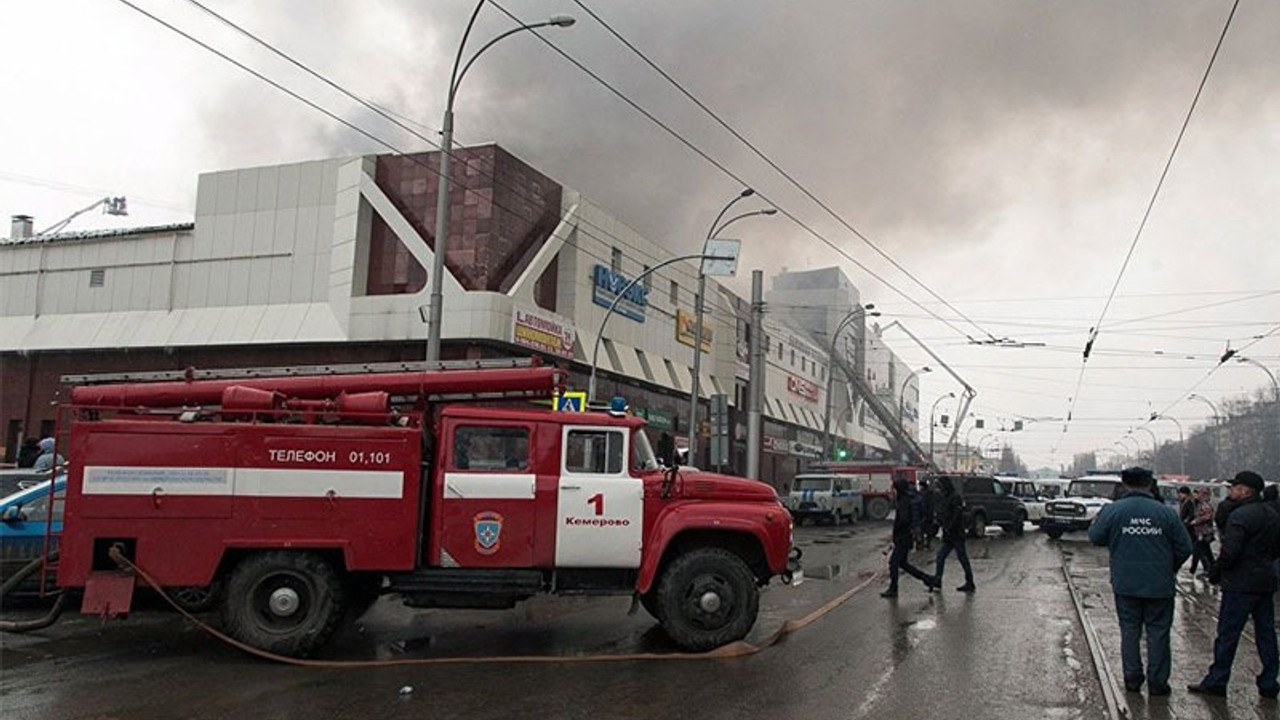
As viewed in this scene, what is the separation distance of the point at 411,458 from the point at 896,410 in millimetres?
84567

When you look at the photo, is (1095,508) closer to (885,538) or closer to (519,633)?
(885,538)

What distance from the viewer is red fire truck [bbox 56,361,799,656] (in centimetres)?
866

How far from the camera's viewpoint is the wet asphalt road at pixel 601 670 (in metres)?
6.97

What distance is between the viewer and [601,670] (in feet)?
27.3

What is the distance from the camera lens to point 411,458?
9.08 metres

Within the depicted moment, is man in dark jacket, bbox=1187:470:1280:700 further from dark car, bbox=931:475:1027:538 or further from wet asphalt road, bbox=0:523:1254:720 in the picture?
dark car, bbox=931:475:1027:538

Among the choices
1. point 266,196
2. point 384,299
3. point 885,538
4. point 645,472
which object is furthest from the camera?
point 266,196

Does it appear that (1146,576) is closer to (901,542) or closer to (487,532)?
(487,532)

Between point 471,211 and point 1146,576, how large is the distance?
2482 centimetres

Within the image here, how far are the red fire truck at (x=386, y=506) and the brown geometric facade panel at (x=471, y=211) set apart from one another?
1965 centimetres

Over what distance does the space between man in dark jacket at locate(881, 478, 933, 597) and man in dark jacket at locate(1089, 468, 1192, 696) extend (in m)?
5.62

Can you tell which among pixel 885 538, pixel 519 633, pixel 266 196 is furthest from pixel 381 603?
pixel 266 196

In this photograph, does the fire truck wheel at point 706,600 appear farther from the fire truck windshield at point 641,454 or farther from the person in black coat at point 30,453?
the person in black coat at point 30,453

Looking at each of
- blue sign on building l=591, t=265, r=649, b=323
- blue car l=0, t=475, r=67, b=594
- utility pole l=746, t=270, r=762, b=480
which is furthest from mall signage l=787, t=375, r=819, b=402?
blue car l=0, t=475, r=67, b=594
